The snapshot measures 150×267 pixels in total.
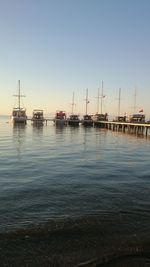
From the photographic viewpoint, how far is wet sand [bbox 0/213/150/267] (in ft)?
30.9

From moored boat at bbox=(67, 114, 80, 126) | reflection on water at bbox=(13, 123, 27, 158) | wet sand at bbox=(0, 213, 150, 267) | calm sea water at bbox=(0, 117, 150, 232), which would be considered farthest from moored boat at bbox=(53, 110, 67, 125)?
wet sand at bbox=(0, 213, 150, 267)

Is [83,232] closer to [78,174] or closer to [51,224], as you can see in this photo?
[51,224]

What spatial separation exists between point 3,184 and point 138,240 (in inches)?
365

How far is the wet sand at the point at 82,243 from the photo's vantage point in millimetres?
9414

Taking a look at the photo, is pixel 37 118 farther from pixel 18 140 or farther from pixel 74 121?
pixel 18 140

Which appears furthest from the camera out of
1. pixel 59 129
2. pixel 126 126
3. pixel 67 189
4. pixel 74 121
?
pixel 74 121

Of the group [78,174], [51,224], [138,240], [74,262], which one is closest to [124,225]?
[138,240]

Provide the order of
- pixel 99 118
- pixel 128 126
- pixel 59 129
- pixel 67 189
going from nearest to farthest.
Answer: pixel 67 189 < pixel 128 126 < pixel 59 129 < pixel 99 118

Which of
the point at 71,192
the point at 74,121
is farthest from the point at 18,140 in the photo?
the point at 74,121

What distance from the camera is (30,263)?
943cm

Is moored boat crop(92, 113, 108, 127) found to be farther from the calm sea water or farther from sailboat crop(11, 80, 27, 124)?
the calm sea water

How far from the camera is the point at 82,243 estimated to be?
35.3 feet

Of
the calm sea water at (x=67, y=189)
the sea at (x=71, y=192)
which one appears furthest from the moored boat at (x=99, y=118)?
the sea at (x=71, y=192)

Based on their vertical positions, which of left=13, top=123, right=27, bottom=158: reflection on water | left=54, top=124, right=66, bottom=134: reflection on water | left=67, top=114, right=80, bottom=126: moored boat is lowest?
left=54, top=124, right=66, bottom=134: reflection on water
